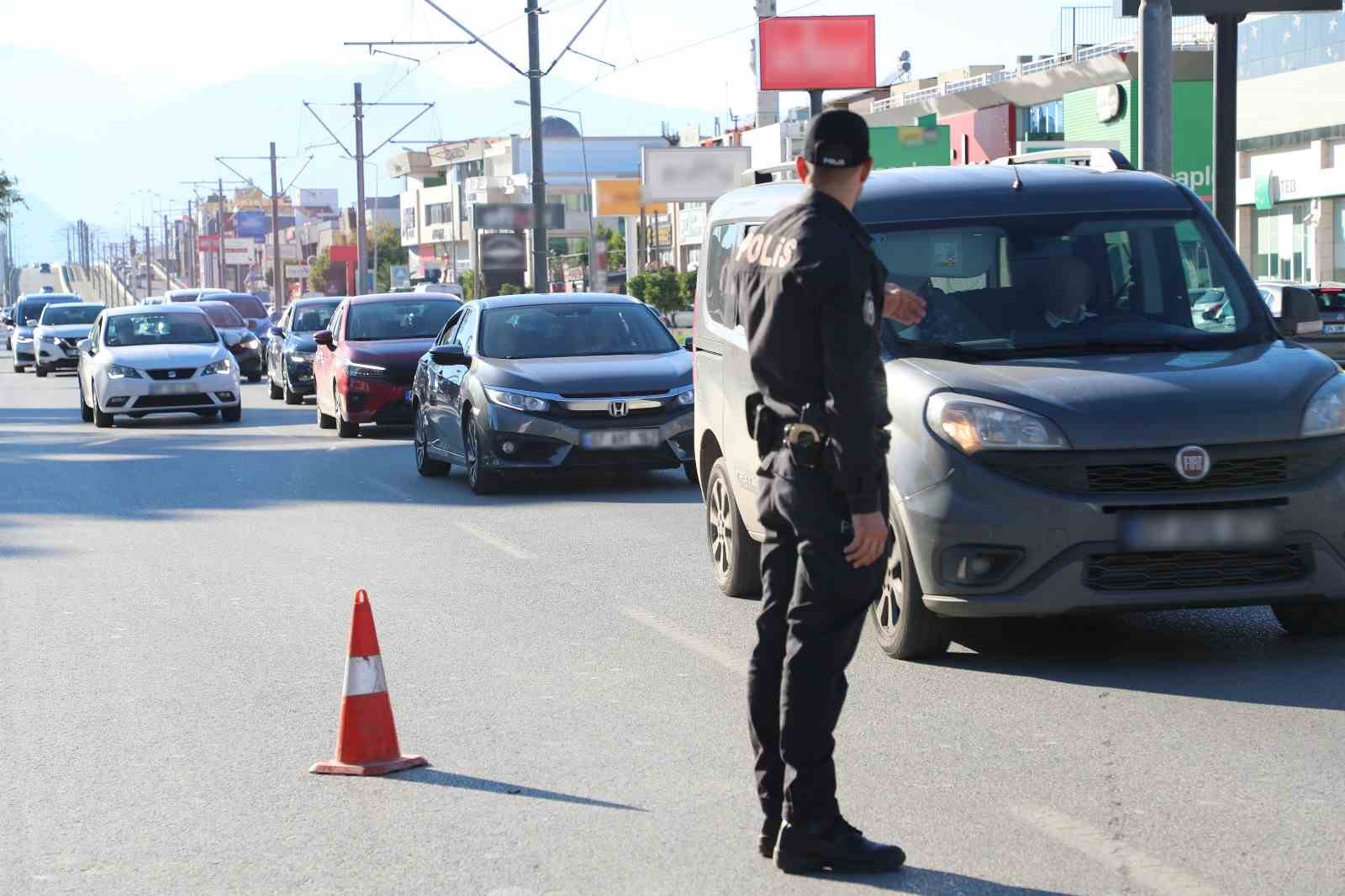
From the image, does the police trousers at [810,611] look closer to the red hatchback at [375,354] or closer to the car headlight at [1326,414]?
the car headlight at [1326,414]

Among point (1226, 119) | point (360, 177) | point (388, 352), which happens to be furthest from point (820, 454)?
point (360, 177)

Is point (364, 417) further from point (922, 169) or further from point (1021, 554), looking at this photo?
point (1021, 554)

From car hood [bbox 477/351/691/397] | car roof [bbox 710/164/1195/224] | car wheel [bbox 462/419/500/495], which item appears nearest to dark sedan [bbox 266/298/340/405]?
car wheel [bbox 462/419/500/495]

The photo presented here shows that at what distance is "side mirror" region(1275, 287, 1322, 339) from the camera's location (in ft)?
28.3

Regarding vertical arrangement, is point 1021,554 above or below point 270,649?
above

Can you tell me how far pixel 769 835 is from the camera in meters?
5.23

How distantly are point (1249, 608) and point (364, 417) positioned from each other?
1382 centimetres

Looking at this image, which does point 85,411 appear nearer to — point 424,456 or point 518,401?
point 424,456

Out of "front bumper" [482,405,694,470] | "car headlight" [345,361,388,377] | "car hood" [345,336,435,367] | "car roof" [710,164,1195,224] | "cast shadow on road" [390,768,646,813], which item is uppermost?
"car roof" [710,164,1195,224]

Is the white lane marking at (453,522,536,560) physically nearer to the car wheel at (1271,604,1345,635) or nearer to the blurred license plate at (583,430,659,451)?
the blurred license plate at (583,430,659,451)

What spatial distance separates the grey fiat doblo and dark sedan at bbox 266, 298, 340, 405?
2179 cm

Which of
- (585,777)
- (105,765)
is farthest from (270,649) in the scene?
(585,777)

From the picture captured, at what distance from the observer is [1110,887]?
490cm

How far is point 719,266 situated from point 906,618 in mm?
2659
